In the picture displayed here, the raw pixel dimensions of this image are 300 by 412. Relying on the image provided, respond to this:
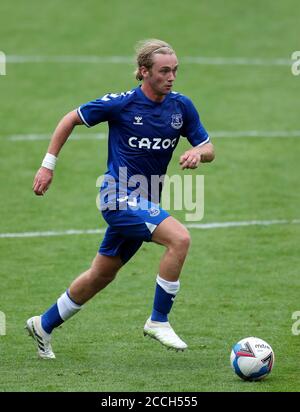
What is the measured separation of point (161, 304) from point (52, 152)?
1570 millimetres

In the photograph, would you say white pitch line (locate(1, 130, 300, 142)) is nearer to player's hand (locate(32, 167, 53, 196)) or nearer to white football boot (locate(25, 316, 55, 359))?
white football boot (locate(25, 316, 55, 359))

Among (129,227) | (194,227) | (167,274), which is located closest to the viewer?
(167,274)

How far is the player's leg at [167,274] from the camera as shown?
862 centimetres

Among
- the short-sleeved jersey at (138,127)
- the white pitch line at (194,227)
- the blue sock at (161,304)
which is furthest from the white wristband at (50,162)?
the white pitch line at (194,227)

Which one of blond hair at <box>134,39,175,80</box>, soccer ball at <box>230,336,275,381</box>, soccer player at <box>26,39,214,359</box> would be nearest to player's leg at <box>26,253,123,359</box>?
soccer player at <box>26,39,214,359</box>

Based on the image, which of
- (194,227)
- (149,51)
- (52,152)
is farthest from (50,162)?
(194,227)

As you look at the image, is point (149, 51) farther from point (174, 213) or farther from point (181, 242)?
point (174, 213)

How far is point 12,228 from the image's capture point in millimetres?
14461

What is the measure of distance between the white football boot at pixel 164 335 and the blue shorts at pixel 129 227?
0.69m

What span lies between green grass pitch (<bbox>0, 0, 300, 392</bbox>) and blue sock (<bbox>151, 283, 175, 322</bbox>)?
407 mm

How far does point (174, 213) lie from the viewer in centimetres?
1539

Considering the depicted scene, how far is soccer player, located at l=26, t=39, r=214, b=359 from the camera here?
8844 millimetres

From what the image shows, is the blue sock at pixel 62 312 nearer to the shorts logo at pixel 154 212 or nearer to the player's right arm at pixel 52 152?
the player's right arm at pixel 52 152
